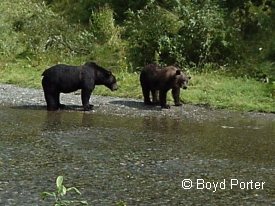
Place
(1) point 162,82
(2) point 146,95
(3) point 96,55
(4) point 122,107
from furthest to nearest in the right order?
(3) point 96,55
(2) point 146,95
(1) point 162,82
(4) point 122,107

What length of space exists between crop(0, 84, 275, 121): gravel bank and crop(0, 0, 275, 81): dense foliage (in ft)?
10.5

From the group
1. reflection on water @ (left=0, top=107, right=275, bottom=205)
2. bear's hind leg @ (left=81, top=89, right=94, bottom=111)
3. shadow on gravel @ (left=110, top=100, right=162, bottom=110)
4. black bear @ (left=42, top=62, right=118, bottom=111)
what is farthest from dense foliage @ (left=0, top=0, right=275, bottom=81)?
reflection on water @ (left=0, top=107, right=275, bottom=205)

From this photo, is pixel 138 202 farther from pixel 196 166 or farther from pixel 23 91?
pixel 23 91

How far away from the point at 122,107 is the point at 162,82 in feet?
3.21

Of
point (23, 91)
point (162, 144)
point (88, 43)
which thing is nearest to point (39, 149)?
point (162, 144)

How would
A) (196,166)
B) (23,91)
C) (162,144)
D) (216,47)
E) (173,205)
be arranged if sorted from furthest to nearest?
(216,47) → (23,91) → (162,144) → (196,166) → (173,205)

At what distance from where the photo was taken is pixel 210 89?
566 inches

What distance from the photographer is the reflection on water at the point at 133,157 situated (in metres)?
6.35

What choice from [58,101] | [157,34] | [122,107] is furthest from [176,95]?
[157,34]

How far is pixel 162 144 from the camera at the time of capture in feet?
→ 29.9

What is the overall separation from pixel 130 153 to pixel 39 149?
124 centimetres

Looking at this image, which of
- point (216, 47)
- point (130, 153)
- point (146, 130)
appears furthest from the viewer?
point (216, 47)

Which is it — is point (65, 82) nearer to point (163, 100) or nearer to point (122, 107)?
point (122, 107)

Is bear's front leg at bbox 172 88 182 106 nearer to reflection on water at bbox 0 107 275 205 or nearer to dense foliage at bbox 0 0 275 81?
reflection on water at bbox 0 107 275 205
